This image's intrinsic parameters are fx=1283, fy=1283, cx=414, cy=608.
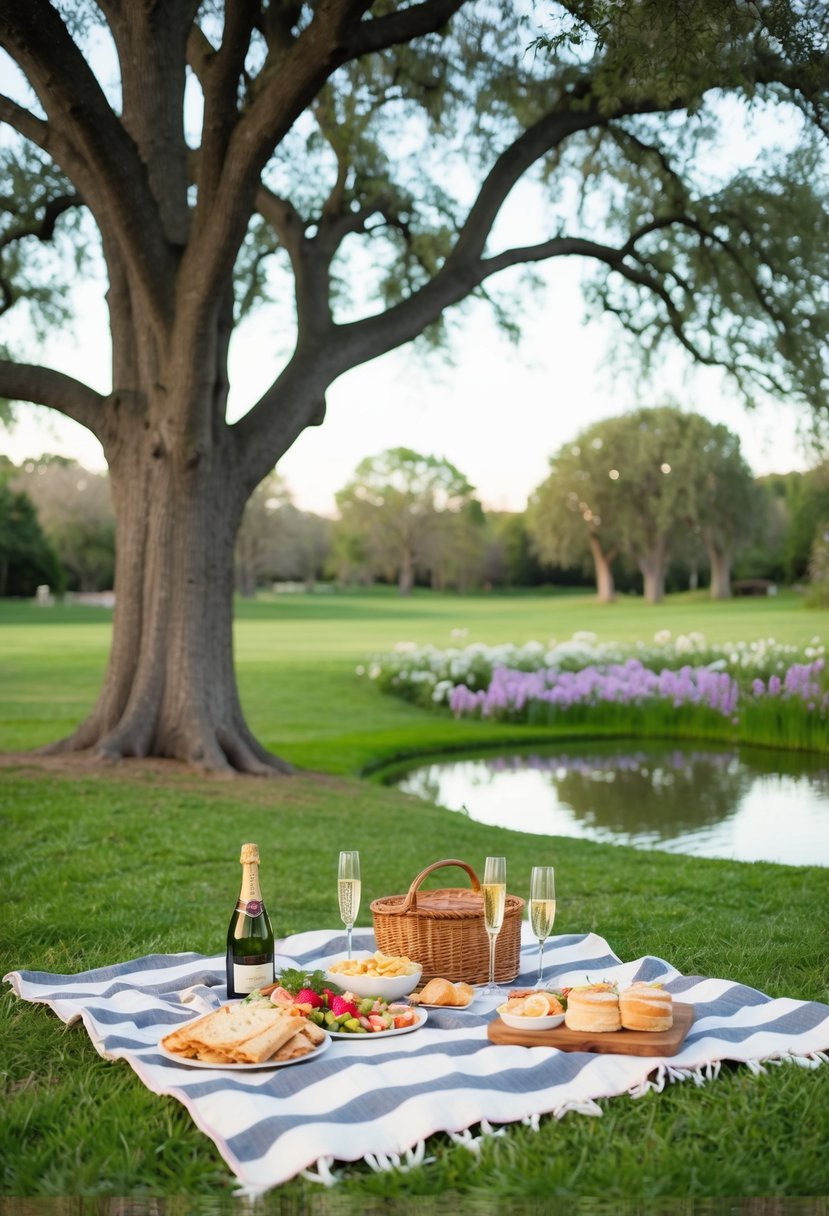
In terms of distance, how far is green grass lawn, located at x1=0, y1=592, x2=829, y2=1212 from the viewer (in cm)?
337

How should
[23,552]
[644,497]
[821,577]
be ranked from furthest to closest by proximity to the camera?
[23,552], [644,497], [821,577]

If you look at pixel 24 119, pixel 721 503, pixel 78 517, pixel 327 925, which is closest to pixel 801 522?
pixel 721 503

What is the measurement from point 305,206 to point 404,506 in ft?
220

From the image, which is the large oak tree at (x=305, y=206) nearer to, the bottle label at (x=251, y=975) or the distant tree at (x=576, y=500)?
the bottle label at (x=251, y=975)

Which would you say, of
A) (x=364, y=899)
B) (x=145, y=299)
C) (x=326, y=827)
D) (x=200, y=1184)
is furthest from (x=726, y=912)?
(x=145, y=299)

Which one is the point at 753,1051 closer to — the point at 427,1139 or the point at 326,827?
the point at 427,1139

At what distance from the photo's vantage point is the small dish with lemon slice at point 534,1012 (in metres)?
4.13

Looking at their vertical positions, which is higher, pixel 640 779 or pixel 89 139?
pixel 89 139

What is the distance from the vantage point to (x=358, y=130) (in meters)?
13.2

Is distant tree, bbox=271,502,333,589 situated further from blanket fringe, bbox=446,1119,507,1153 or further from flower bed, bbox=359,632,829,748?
blanket fringe, bbox=446,1119,507,1153

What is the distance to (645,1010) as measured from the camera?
4059 millimetres

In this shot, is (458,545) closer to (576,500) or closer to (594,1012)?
(576,500)

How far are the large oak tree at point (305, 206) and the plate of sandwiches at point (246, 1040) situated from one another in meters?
5.18

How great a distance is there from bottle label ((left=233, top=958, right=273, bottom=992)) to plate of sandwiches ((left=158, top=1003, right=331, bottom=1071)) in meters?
0.41
